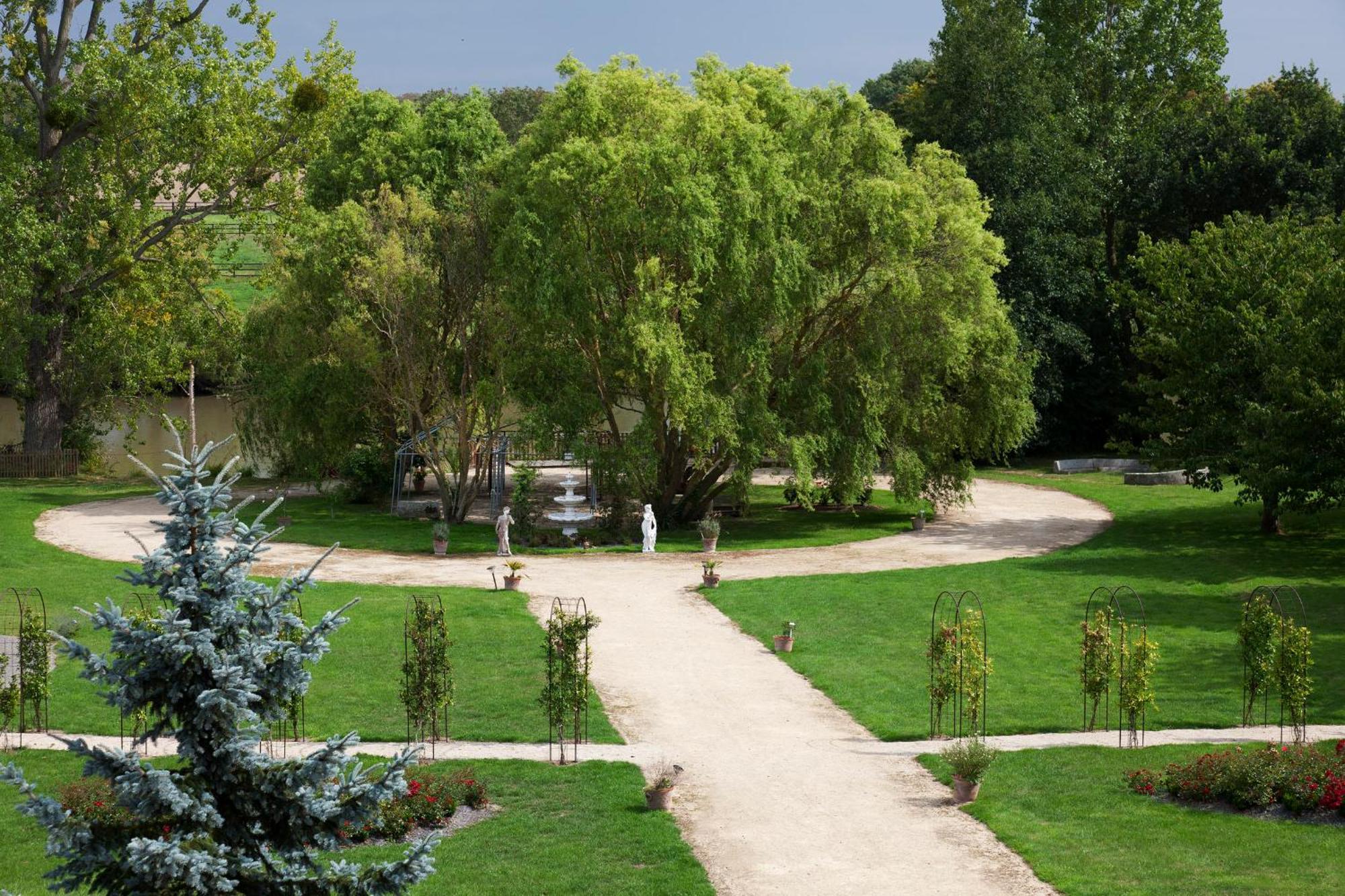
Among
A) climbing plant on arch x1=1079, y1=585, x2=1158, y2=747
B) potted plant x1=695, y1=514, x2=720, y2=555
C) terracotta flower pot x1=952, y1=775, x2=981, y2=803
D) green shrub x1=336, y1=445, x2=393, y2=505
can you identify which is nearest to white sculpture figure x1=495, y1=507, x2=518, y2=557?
potted plant x1=695, y1=514, x2=720, y2=555

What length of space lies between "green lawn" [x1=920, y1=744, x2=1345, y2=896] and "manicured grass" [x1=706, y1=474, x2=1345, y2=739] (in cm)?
225

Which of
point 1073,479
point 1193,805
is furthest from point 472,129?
point 1193,805

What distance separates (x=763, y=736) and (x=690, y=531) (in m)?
18.0

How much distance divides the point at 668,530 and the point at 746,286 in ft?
22.5

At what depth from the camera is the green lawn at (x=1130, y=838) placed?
13258mm

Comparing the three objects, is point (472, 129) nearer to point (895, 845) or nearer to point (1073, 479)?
point (1073, 479)

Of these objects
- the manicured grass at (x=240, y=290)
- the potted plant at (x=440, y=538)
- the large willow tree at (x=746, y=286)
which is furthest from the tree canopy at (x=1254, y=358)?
the manicured grass at (x=240, y=290)

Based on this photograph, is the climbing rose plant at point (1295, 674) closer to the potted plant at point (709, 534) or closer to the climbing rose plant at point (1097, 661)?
the climbing rose plant at point (1097, 661)

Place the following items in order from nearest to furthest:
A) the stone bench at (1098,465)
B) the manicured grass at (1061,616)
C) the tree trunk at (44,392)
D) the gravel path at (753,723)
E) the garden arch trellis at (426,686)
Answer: the gravel path at (753,723)
the garden arch trellis at (426,686)
the manicured grass at (1061,616)
the tree trunk at (44,392)
the stone bench at (1098,465)

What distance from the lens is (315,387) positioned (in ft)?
123

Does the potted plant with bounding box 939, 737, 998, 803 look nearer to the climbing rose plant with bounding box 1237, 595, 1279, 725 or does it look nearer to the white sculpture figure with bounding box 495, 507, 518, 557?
the climbing rose plant with bounding box 1237, 595, 1279, 725

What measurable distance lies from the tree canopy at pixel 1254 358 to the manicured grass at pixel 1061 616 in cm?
157

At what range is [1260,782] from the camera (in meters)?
15.4

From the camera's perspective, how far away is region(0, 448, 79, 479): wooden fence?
46812mm
